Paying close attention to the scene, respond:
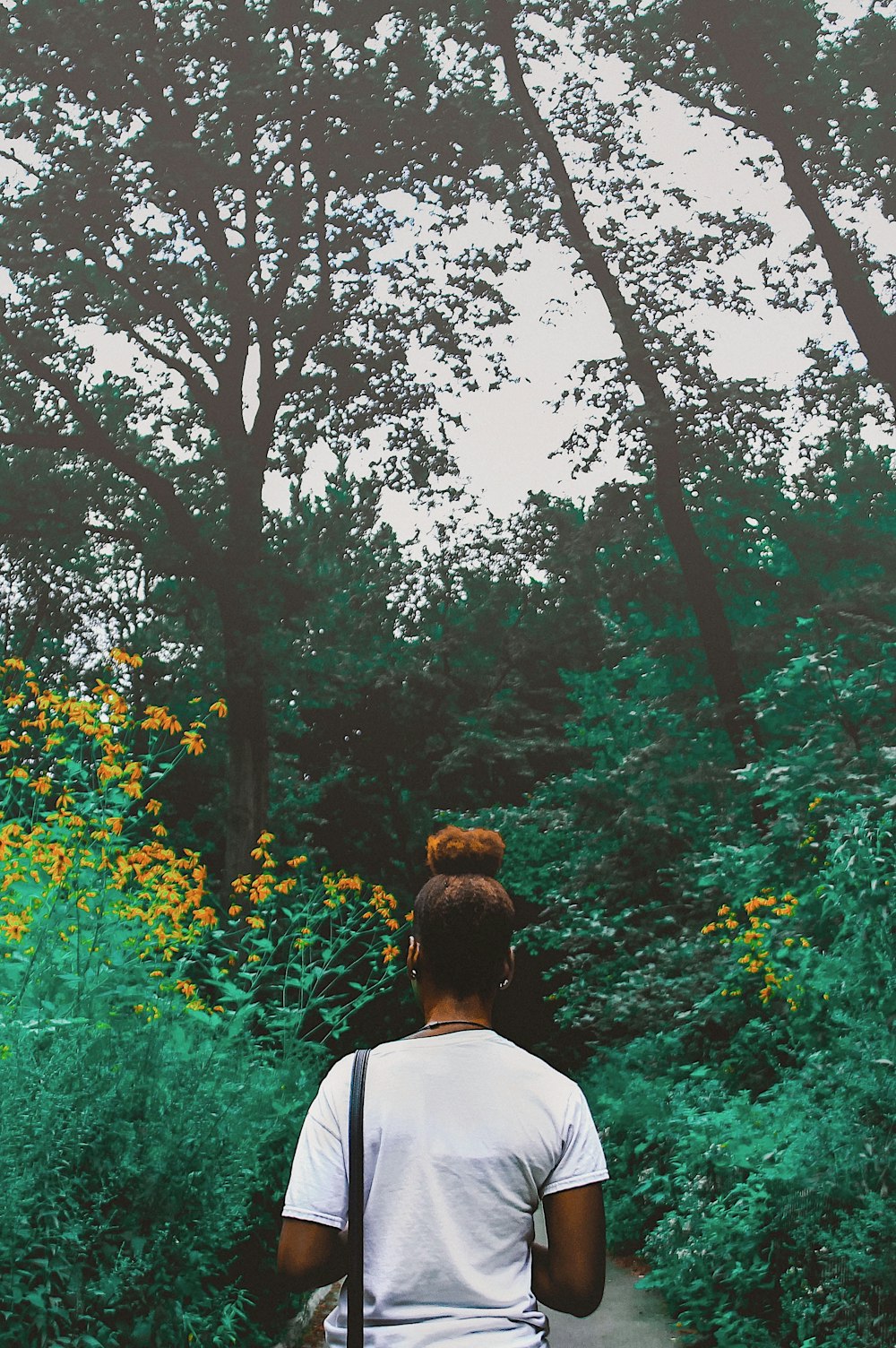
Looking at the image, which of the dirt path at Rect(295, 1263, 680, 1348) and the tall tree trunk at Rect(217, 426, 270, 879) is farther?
the tall tree trunk at Rect(217, 426, 270, 879)

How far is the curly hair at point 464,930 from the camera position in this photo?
1.70m

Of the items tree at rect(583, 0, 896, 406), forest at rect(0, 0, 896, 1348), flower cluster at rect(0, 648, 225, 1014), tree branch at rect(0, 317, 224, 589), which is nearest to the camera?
flower cluster at rect(0, 648, 225, 1014)

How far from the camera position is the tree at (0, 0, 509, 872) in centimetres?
1297

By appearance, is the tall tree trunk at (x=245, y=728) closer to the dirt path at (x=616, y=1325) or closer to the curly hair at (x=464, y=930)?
the dirt path at (x=616, y=1325)

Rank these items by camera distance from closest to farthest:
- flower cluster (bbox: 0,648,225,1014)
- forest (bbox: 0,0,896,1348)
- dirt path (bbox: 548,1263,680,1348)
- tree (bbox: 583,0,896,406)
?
flower cluster (bbox: 0,648,225,1014) < dirt path (bbox: 548,1263,680,1348) < forest (bbox: 0,0,896,1348) < tree (bbox: 583,0,896,406)

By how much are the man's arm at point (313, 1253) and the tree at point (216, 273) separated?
35.8 ft

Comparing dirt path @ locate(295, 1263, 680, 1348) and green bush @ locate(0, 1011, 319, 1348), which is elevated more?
green bush @ locate(0, 1011, 319, 1348)

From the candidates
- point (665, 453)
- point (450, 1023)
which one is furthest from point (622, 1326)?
point (665, 453)

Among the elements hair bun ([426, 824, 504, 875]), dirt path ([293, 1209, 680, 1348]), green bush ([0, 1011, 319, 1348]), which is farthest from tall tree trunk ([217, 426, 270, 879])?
hair bun ([426, 824, 504, 875])

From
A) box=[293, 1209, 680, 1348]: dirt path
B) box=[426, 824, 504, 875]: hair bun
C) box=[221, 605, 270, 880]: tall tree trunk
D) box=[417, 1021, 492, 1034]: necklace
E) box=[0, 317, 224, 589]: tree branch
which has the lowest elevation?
box=[293, 1209, 680, 1348]: dirt path

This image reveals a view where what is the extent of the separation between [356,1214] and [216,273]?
1375 centimetres

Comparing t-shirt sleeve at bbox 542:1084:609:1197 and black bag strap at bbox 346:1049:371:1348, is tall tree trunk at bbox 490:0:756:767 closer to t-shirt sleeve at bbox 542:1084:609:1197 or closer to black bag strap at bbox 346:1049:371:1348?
t-shirt sleeve at bbox 542:1084:609:1197

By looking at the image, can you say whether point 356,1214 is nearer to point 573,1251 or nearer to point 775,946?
point 573,1251

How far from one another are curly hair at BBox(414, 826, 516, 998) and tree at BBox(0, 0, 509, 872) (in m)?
10.8
